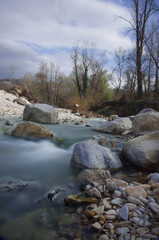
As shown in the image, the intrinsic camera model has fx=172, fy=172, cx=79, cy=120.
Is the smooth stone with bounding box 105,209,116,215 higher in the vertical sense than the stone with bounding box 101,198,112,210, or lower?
lower

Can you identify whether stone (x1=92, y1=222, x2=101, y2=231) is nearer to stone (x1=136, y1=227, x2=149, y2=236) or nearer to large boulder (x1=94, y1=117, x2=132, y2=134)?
stone (x1=136, y1=227, x2=149, y2=236)

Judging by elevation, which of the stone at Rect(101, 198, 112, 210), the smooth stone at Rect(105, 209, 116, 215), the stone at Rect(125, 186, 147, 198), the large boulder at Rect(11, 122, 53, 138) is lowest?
the smooth stone at Rect(105, 209, 116, 215)

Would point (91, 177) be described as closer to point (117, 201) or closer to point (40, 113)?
point (117, 201)

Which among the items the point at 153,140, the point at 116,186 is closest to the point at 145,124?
the point at 153,140

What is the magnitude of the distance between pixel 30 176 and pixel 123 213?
1501mm

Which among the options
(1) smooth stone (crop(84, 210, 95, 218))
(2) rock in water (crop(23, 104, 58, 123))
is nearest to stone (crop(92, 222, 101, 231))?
(1) smooth stone (crop(84, 210, 95, 218))

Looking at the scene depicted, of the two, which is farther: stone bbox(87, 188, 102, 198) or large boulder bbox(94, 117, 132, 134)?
large boulder bbox(94, 117, 132, 134)

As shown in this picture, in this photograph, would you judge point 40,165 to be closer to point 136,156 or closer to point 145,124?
point 136,156

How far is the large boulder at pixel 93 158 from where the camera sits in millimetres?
2781

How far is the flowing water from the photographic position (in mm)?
1660

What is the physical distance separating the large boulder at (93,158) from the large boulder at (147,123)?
2052mm

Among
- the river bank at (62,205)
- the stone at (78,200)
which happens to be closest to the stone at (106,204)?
the river bank at (62,205)

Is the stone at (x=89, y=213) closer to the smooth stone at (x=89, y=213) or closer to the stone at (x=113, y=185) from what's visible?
the smooth stone at (x=89, y=213)

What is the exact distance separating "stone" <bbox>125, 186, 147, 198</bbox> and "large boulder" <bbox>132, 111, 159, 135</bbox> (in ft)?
9.40
